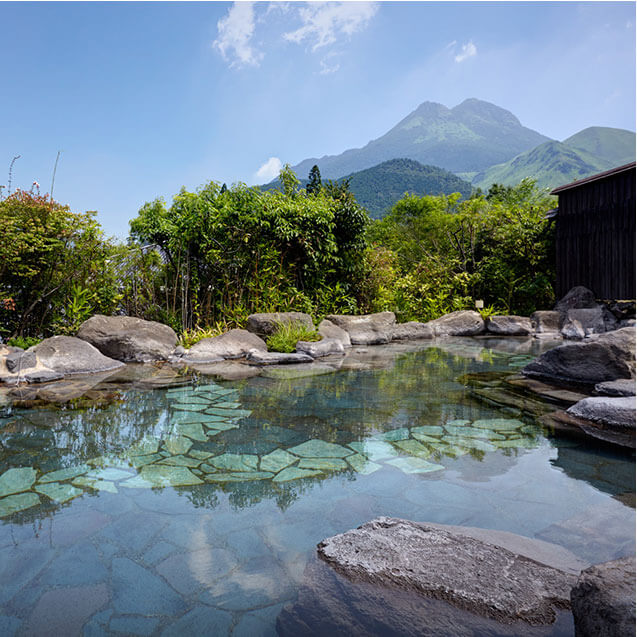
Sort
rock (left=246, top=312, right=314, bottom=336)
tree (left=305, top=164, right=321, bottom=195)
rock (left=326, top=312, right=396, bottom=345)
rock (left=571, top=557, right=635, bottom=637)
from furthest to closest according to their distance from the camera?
1. tree (left=305, top=164, right=321, bottom=195)
2. rock (left=326, top=312, right=396, bottom=345)
3. rock (left=246, top=312, right=314, bottom=336)
4. rock (left=571, top=557, right=635, bottom=637)

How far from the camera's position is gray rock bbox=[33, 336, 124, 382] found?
6.06 m

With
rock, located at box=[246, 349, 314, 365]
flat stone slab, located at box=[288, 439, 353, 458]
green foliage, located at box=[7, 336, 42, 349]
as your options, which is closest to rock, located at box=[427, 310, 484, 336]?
rock, located at box=[246, 349, 314, 365]

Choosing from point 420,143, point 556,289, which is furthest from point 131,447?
point 420,143

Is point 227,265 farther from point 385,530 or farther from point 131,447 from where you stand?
point 385,530

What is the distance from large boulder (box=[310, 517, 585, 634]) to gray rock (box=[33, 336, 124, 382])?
17.7ft

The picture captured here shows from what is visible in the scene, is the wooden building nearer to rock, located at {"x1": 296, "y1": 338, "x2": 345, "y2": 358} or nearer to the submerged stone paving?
rock, located at {"x1": 296, "y1": 338, "x2": 345, "y2": 358}

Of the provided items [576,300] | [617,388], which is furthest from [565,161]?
[617,388]

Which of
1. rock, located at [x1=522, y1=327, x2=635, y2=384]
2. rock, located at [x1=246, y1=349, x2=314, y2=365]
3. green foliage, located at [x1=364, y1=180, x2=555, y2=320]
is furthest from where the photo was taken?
green foliage, located at [x1=364, y1=180, x2=555, y2=320]

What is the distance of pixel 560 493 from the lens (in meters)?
2.63

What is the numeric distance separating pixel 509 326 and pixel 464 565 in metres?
11.3

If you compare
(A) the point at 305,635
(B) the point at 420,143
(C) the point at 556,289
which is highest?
(B) the point at 420,143

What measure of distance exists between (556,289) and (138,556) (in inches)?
557

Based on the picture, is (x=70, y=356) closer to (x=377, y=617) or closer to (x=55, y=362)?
(x=55, y=362)

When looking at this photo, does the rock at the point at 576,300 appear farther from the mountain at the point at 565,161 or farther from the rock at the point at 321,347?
the mountain at the point at 565,161
